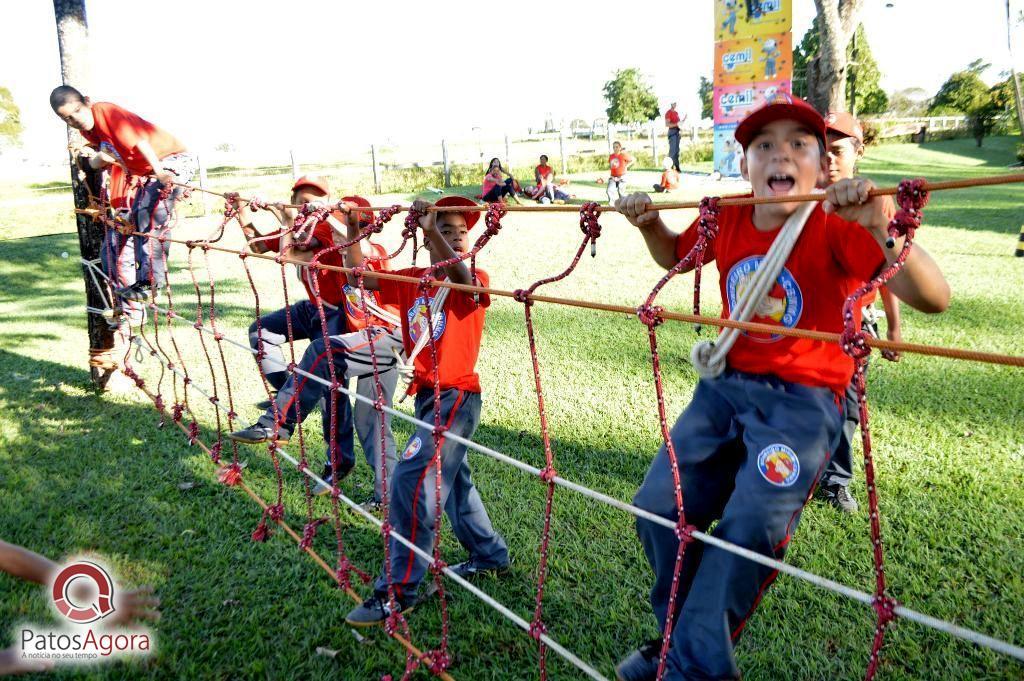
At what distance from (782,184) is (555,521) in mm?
1517

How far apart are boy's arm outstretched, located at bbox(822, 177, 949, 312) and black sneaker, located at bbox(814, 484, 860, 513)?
1478mm

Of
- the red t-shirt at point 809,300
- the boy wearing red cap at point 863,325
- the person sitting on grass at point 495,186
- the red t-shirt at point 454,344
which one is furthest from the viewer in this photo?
the person sitting on grass at point 495,186

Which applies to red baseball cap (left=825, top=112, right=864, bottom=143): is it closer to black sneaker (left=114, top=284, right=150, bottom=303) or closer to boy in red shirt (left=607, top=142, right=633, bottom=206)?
Answer: black sneaker (left=114, top=284, right=150, bottom=303)

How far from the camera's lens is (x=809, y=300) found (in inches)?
62.7

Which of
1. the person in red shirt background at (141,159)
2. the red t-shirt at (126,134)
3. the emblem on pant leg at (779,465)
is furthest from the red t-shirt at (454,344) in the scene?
the red t-shirt at (126,134)

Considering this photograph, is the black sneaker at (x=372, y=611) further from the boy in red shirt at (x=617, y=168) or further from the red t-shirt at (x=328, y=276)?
the boy in red shirt at (x=617, y=168)

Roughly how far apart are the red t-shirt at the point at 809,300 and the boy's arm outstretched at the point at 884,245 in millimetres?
109

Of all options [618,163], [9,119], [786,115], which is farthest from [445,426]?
[9,119]

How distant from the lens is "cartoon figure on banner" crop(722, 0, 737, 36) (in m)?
11.3

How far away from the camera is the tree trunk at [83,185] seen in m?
4.31

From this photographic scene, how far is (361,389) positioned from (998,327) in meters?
3.99

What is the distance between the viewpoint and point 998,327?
4707mm
